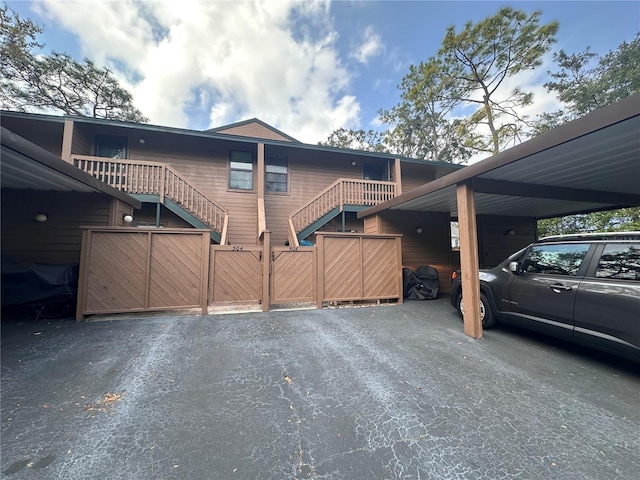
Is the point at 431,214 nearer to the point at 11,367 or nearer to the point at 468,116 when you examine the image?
the point at 11,367

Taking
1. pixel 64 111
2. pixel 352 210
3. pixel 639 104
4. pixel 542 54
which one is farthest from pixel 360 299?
pixel 64 111

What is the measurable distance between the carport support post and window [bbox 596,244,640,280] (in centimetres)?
143

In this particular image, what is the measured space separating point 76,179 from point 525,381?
758 centimetres

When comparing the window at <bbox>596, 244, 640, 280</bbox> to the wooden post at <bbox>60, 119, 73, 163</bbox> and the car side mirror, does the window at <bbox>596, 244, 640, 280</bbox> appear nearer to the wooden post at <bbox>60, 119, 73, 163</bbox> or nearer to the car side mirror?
the car side mirror

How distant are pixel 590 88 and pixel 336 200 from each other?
1684 cm

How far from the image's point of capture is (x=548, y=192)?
4.88m

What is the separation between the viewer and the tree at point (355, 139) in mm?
23531

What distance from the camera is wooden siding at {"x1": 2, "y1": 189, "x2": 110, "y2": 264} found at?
6.07 m

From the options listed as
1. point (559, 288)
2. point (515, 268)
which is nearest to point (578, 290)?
point (559, 288)

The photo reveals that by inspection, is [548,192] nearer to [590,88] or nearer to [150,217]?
[150,217]

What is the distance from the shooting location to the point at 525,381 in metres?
2.81

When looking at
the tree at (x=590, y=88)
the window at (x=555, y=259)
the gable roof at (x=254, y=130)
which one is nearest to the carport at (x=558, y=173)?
the window at (x=555, y=259)

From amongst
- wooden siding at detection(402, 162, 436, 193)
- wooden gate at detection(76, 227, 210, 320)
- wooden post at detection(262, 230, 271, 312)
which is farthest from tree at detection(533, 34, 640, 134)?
wooden gate at detection(76, 227, 210, 320)

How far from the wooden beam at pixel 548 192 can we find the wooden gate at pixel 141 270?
18.7 feet
